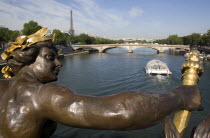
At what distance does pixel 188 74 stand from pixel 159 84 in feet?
48.9

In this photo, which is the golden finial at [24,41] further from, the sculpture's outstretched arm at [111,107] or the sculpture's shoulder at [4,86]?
the sculpture's outstretched arm at [111,107]

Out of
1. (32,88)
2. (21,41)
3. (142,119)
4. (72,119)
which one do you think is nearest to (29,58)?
(21,41)

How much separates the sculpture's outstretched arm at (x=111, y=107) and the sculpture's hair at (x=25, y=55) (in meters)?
0.41

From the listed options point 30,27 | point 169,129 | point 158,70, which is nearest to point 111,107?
point 169,129

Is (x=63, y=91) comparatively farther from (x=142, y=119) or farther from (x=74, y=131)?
(x=74, y=131)

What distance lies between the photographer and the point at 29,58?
3.86 ft

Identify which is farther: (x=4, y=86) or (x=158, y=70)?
(x=158, y=70)

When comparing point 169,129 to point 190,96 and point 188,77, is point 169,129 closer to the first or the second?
point 190,96

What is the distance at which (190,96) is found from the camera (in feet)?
2.88

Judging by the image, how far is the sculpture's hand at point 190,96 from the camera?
0.86 m

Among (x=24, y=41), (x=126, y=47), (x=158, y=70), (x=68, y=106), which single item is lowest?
(x=158, y=70)

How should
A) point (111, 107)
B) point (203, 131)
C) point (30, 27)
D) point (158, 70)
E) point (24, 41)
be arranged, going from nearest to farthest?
point (111, 107)
point (203, 131)
point (24, 41)
point (158, 70)
point (30, 27)

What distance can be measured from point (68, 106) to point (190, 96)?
0.59 metres

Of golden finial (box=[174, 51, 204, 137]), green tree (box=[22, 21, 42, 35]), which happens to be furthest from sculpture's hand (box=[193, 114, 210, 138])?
green tree (box=[22, 21, 42, 35])
